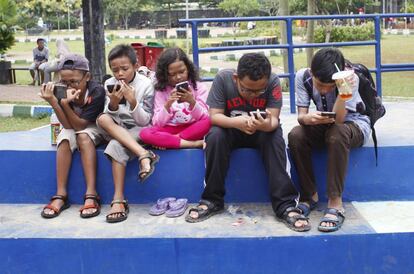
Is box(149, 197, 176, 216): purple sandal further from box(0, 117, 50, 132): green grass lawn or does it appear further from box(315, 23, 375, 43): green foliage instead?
box(315, 23, 375, 43): green foliage

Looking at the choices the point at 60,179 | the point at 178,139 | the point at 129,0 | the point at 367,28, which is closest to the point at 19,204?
the point at 60,179

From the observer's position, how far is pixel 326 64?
11.3ft

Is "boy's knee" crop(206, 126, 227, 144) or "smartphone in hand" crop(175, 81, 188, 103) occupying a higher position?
"smartphone in hand" crop(175, 81, 188, 103)

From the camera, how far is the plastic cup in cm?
328

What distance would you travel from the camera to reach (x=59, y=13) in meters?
52.8

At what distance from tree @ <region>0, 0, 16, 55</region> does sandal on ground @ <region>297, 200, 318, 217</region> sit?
12.5 metres

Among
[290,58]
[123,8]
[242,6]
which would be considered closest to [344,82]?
[290,58]

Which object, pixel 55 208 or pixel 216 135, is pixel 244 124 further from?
pixel 55 208

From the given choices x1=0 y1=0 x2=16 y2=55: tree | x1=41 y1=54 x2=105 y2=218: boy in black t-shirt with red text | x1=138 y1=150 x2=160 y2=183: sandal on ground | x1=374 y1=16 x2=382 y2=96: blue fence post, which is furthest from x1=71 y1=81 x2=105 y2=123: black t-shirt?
x1=0 y1=0 x2=16 y2=55: tree

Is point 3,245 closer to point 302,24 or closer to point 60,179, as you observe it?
point 60,179


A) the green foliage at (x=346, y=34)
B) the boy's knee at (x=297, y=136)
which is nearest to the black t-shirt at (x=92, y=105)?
the boy's knee at (x=297, y=136)

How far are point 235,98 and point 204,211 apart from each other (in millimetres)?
761

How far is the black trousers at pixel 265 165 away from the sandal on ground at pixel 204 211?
0.04 m

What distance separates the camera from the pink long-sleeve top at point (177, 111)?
12.5ft
